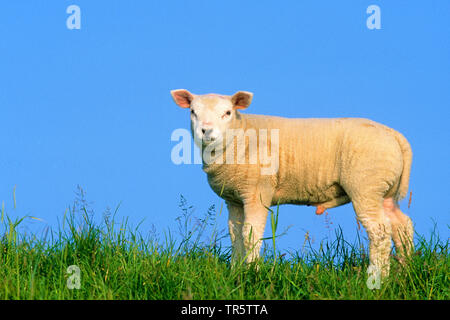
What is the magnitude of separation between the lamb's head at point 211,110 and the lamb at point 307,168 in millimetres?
12

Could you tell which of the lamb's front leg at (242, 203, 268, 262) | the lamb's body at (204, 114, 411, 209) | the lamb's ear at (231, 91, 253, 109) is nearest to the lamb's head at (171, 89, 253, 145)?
the lamb's ear at (231, 91, 253, 109)

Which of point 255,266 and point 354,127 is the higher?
point 354,127

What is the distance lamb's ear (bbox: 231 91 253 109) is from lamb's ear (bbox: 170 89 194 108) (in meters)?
0.56

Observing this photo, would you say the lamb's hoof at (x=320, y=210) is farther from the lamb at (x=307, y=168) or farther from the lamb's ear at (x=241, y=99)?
the lamb's ear at (x=241, y=99)

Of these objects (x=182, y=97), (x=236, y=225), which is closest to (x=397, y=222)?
(x=236, y=225)

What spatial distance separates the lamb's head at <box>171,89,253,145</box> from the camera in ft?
21.7

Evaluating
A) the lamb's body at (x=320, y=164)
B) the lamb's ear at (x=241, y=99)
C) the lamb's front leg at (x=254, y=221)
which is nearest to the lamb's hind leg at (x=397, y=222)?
the lamb's body at (x=320, y=164)

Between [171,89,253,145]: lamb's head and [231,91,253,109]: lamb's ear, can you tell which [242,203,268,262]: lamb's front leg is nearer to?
[171,89,253,145]: lamb's head
